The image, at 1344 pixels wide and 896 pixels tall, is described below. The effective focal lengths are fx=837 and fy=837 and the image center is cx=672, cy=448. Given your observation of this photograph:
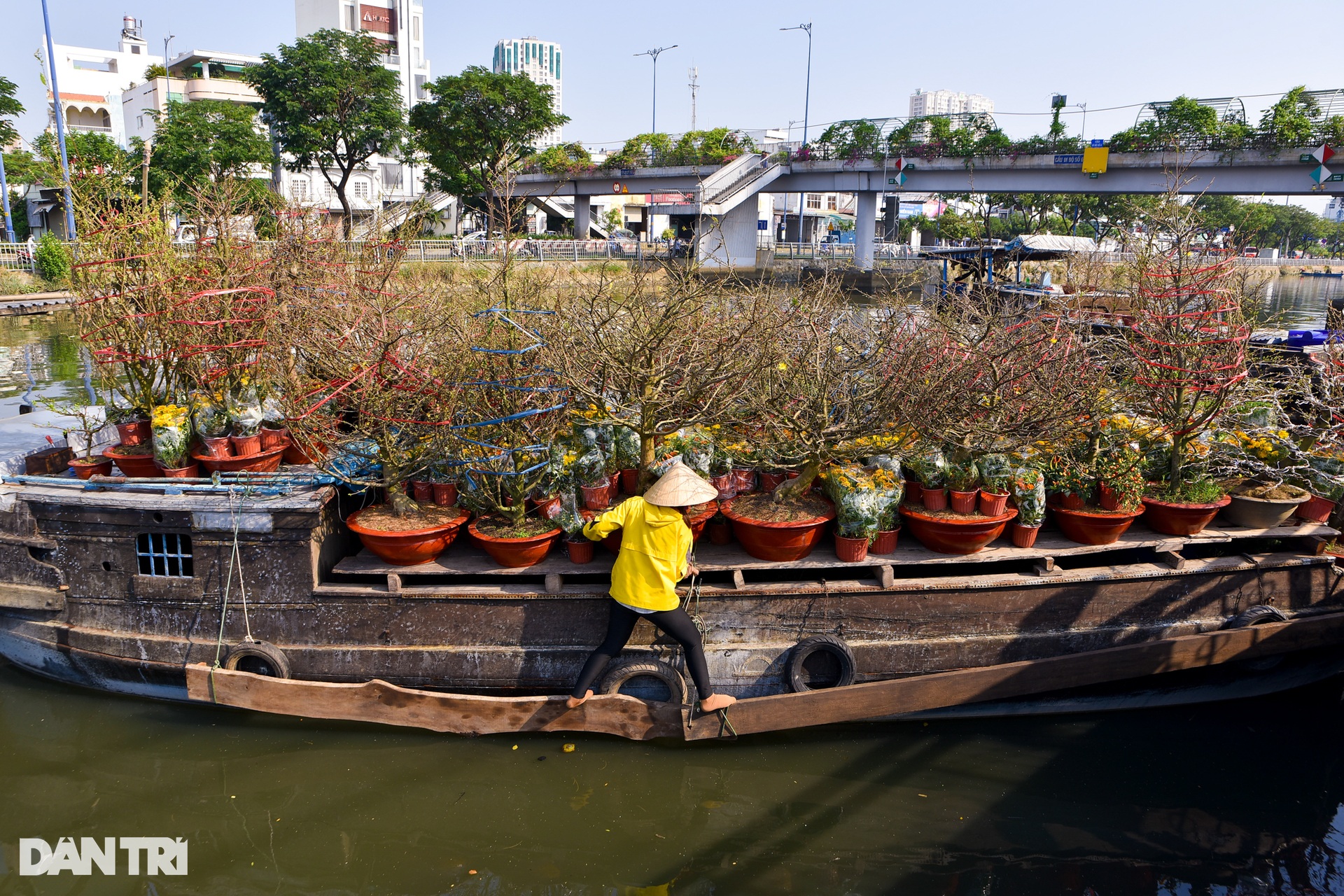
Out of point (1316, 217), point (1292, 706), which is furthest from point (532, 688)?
point (1316, 217)

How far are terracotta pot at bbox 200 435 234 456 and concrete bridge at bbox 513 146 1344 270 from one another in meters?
16.4

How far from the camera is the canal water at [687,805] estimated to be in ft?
14.7

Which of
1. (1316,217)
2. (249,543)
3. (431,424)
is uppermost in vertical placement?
(1316,217)

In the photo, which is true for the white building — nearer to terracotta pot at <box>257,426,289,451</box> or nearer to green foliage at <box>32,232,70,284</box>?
green foliage at <box>32,232,70,284</box>

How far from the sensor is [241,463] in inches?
234

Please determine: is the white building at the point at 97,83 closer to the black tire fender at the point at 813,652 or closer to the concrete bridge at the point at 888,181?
the concrete bridge at the point at 888,181

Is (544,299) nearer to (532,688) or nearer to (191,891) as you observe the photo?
(532,688)

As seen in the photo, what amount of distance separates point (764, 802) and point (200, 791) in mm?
3359

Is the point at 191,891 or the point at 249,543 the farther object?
the point at 249,543

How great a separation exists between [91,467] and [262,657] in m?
2.00

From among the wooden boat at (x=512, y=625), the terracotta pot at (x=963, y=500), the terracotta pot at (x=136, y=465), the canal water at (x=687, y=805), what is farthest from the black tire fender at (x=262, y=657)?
the terracotta pot at (x=963, y=500)

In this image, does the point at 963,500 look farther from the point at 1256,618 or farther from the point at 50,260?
the point at 50,260

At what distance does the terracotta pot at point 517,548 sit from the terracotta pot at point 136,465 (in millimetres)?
2534

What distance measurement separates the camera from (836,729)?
5.58 metres
